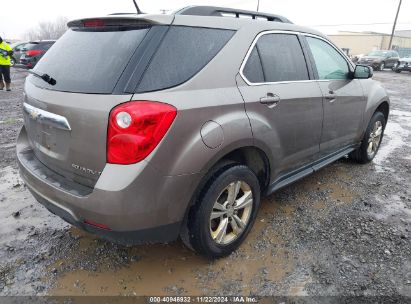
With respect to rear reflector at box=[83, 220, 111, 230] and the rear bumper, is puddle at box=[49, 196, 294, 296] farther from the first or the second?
rear reflector at box=[83, 220, 111, 230]

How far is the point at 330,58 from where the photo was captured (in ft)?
12.2

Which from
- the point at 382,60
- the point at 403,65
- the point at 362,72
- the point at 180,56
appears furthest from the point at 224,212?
the point at 382,60

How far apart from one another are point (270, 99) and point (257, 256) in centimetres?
127

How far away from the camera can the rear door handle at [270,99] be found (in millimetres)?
2638

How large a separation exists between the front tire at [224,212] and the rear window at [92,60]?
971 mm

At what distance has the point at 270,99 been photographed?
2695mm

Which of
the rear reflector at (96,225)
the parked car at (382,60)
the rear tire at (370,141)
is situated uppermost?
the rear reflector at (96,225)

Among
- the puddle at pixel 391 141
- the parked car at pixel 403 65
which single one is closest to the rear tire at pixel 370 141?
the puddle at pixel 391 141

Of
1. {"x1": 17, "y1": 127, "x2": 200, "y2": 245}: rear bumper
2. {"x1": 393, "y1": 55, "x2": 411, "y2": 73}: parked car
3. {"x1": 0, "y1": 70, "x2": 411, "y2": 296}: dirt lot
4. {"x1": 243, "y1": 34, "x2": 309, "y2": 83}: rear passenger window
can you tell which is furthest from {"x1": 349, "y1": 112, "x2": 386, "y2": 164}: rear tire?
{"x1": 393, "y1": 55, "x2": 411, "y2": 73}: parked car

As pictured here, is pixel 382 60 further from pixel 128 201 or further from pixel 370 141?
pixel 128 201

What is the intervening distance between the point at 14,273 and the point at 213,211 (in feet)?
5.07

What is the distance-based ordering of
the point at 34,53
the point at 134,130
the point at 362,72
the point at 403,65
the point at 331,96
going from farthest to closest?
1. the point at 403,65
2. the point at 34,53
3. the point at 362,72
4. the point at 331,96
5. the point at 134,130

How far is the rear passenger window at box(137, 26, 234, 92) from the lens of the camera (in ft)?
6.77

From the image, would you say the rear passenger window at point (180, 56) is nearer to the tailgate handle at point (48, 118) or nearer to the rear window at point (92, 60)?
the rear window at point (92, 60)
